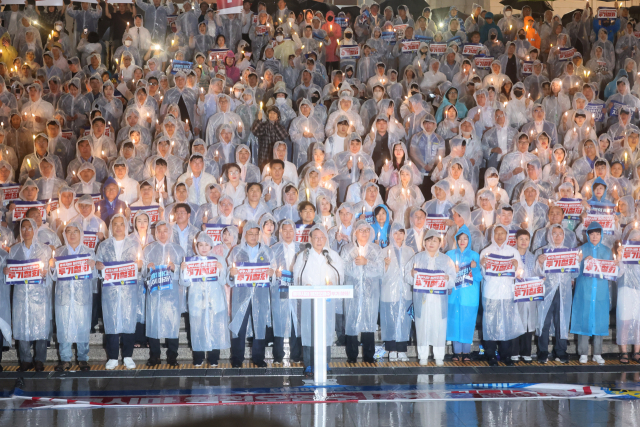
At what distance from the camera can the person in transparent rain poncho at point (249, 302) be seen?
9.00 meters

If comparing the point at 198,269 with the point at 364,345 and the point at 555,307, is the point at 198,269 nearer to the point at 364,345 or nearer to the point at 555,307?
the point at 364,345

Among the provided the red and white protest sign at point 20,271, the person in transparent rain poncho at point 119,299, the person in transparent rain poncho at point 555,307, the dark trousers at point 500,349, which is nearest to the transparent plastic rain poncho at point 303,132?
the person in transparent rain poncho at point 119,299

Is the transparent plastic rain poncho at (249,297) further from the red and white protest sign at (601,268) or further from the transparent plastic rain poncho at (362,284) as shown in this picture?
the red and white protest sign at (601,268)

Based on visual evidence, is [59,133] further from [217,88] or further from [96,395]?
[96,395]

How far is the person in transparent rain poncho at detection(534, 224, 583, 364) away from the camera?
941cm

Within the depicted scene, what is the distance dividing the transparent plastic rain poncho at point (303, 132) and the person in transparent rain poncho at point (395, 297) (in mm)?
3652

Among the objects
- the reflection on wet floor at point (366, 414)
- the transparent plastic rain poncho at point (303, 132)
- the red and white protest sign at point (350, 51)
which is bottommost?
the reflection on wet floor at point (366, 414)

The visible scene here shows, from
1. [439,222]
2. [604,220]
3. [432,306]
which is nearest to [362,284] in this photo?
[432,306]

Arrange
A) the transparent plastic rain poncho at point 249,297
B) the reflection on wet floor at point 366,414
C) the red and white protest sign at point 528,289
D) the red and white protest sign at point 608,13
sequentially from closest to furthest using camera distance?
the reflection on wet floor at point 366,414
the transparent plastic rain poncho at point 249,297
the red and white protest sign at point 528,289
the red and white protest sign at point 608,13

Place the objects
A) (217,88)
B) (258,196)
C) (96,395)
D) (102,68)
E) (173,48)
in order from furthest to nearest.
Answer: (173,48) → (102,68) → (217,88) → (258,196) → (96,395)

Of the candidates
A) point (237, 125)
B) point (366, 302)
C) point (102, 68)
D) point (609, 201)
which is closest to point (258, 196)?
point (366, 302)

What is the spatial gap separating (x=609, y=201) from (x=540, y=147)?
73.4 inches

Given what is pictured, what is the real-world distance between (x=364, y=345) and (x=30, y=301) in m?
4.09

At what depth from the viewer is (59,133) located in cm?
1266
